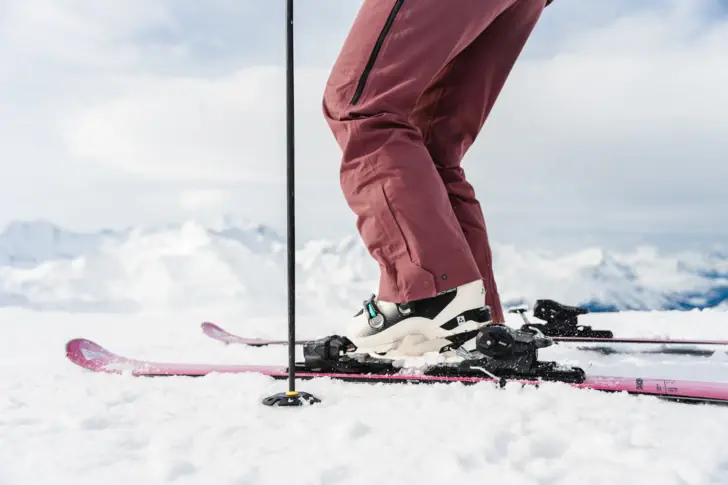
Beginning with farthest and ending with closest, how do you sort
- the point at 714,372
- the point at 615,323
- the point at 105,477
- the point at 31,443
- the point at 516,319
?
1. the point at 516,319
2. the point at 615,323
3. the point at 714,372
4. the point at 31,443
5. the point at 105,477

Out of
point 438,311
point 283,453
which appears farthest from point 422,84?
point 283,453

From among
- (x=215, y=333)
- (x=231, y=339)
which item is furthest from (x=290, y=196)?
(x=215, y=333)

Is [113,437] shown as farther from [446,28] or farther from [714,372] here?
[714,372]

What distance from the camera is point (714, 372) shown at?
6.10 ft

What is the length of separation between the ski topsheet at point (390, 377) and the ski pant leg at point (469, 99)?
0.77 m

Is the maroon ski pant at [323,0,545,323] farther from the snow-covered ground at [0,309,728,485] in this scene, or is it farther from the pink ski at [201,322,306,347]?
the pink ski at [201,322,306,347]

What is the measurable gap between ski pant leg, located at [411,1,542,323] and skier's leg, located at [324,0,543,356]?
0.36m

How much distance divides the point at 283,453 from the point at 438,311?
3.07 ft

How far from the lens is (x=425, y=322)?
1.76m

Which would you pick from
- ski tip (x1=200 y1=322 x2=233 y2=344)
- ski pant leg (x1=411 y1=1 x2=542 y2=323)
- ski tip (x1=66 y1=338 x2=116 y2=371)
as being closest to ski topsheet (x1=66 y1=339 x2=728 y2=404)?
ski tip (x1=66 y1=338 x2=116 y2=371)

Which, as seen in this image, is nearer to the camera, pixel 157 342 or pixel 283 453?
pixel 283 453

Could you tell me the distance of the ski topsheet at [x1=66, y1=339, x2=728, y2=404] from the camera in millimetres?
1336

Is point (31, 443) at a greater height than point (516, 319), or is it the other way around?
point (516, 319)

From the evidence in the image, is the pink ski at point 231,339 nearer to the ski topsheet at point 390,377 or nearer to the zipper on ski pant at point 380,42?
the ski topsheet at point 390,377
